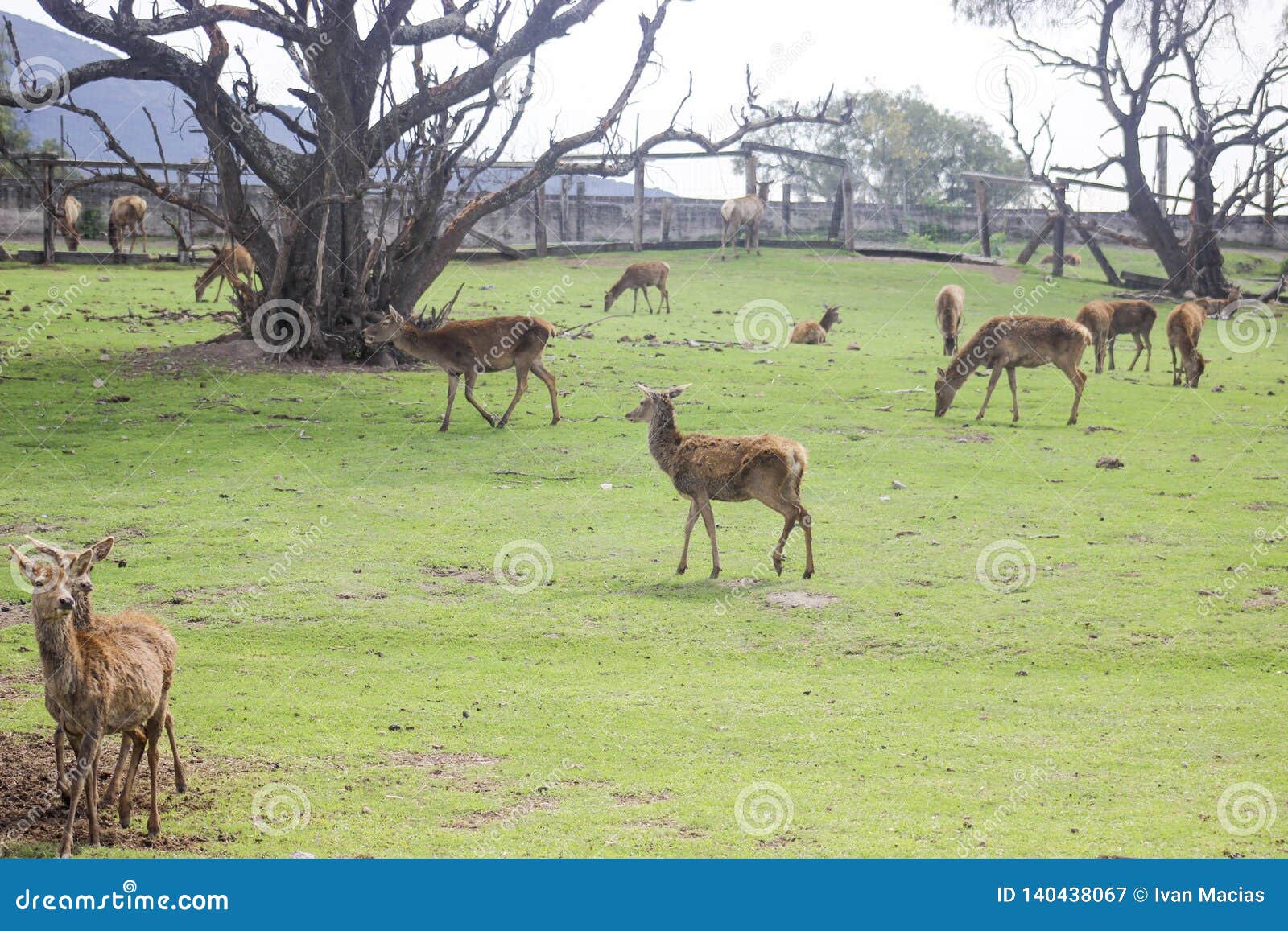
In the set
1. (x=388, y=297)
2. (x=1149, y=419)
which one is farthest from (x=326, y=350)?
(x=1149, y=419)

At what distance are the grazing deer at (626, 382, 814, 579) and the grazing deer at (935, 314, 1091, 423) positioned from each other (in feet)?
24.8

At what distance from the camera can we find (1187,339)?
19.6m

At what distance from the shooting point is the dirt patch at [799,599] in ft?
31.6

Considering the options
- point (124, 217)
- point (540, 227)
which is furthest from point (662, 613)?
point (540, 227)

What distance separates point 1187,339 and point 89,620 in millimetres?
17218

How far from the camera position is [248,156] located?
730 inches

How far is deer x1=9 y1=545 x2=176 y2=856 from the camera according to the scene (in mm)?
5703

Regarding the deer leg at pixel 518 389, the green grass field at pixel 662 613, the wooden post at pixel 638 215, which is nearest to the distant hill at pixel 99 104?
the wooden post at pixel 638 215

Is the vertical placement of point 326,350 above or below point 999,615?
above

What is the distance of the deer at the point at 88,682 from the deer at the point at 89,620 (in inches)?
1.8

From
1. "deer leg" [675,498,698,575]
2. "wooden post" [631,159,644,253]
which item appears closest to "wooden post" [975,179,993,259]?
"wooden post" [631,159,644,253]

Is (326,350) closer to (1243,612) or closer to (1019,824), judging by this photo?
(1243,612)

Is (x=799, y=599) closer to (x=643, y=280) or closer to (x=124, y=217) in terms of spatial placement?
(x=643, y=280)

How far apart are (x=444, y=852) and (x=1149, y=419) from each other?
14.0 m
